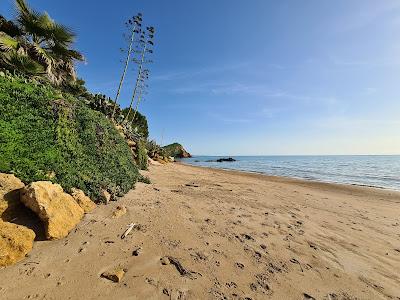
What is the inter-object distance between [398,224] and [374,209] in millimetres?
2608

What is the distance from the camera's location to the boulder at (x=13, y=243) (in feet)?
13.2

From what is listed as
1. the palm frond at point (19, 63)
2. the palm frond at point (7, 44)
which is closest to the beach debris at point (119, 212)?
the palm frond at point (19, 63)

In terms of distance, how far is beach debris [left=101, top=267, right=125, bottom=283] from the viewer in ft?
13.1

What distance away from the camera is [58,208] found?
515 cm

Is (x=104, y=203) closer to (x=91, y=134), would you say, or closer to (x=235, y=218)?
(x=91, y=134)

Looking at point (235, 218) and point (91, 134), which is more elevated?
point (91, 134)

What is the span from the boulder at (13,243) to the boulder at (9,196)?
1.73 feet

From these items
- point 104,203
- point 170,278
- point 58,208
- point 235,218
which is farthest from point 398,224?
point 58,208

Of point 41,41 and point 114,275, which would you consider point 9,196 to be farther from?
point 41,41

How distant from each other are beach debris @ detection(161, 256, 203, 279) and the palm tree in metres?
10.1

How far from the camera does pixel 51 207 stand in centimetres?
493

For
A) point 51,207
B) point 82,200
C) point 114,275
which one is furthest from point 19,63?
point 114,275

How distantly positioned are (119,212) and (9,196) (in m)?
2.31

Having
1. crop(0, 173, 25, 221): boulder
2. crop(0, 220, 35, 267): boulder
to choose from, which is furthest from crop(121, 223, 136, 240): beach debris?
crop(0, 173, 25, 221): boulder
